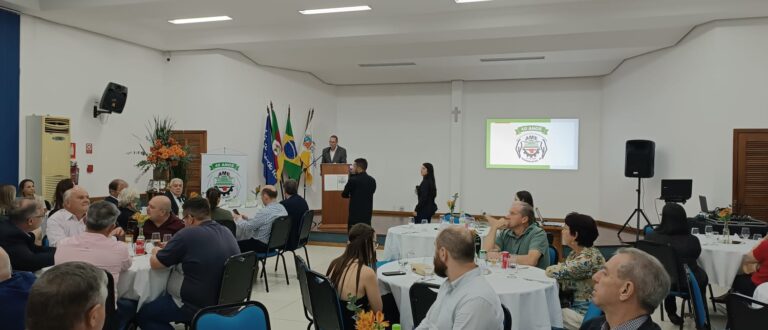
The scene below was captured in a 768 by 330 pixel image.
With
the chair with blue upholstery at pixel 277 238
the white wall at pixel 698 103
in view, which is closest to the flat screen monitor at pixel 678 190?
the white wall at pixel 698 103

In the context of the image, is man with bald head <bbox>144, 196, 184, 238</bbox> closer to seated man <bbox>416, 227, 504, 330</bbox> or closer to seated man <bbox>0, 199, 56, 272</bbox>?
seated man <bbox>0, 199, 56, 272</bbox>

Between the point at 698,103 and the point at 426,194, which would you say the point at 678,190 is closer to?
the point at 698,103

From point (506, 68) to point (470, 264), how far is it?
31.3ft

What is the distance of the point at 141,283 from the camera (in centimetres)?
394

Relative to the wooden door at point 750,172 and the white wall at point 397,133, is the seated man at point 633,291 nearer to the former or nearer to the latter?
the wooden door at point 750,172

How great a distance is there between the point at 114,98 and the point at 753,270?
350 inches

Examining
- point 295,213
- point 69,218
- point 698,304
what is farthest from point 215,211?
point 698,304

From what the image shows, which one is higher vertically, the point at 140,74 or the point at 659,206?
the point at 140,74

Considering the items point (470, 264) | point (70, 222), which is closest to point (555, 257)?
point (470, 264)

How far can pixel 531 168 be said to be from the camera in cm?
1254

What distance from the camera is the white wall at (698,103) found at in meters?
7.89

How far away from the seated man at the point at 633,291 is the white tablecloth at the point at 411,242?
149 inches

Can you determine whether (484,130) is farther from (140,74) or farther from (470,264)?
(470,264)

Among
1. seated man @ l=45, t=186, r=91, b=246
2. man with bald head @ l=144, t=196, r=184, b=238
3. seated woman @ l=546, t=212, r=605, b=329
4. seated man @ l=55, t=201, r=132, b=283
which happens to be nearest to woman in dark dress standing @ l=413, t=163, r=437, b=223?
man with bald head @ l=144, t=196, r=184, b=238
